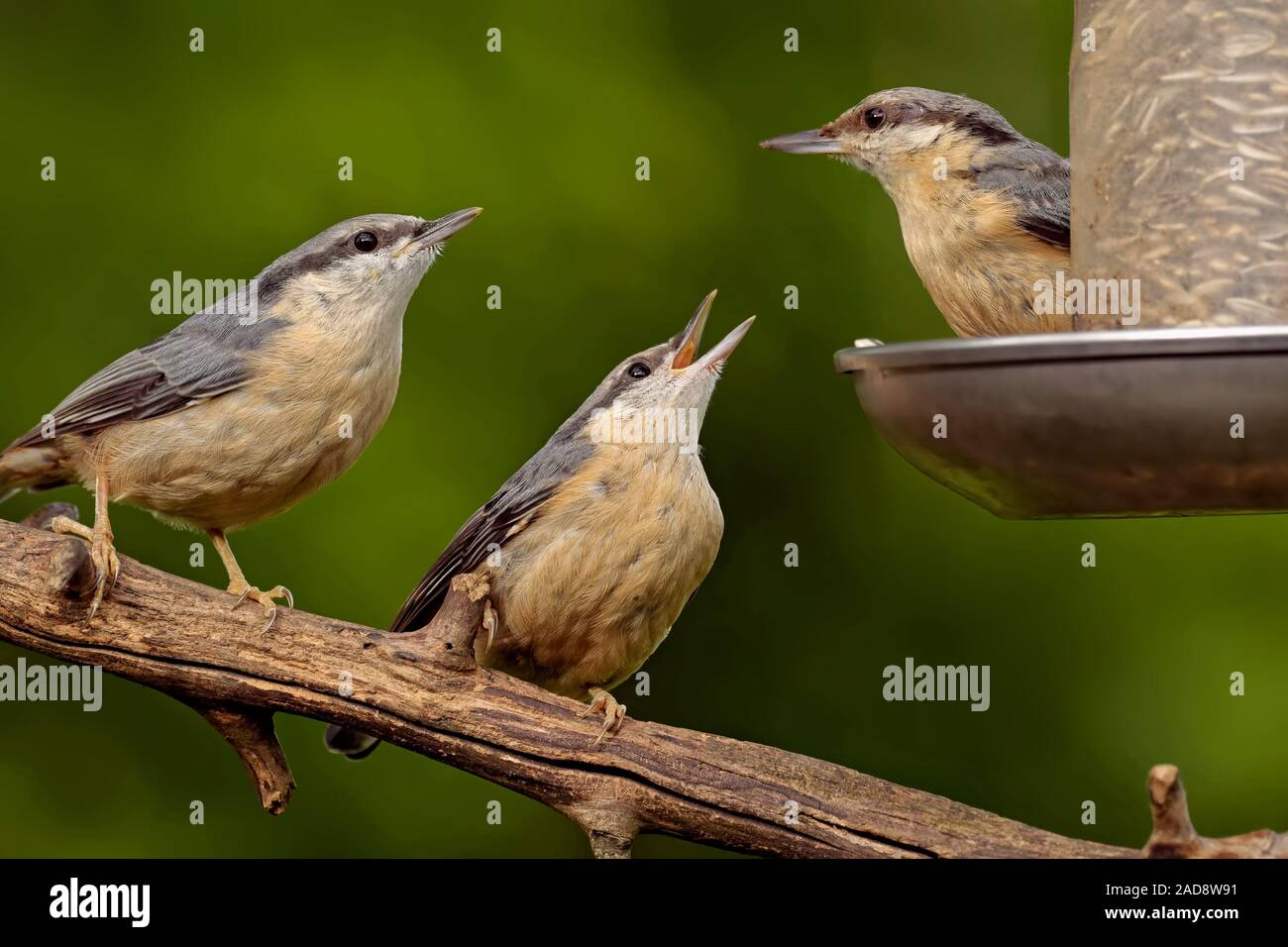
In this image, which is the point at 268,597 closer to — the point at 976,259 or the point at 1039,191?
the point at 976,259

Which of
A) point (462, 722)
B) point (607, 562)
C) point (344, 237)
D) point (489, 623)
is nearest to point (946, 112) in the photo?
point (607, 562)

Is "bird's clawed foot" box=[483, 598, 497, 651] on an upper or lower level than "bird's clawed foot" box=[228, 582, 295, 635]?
lower

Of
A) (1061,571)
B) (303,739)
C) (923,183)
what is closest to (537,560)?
(923,183)

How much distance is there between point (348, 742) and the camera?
3.83m

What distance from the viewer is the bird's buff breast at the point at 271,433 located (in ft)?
12.2

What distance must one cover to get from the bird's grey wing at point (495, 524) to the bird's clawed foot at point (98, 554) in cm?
63

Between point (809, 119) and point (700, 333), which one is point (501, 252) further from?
point (700, 333)

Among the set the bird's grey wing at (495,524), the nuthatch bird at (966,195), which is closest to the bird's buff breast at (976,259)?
the nuthatch bird at (966,195)

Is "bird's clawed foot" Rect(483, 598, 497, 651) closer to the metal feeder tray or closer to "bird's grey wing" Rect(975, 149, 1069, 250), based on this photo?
"bird's grey wing" Rect(975, 149, 1069, 250)

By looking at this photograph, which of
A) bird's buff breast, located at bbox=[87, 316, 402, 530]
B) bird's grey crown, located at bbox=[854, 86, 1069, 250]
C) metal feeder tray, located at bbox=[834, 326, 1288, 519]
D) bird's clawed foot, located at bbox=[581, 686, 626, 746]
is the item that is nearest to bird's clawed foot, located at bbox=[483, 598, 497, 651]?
bird's clawed foot, located at bbox=[581, 686, 626, 746]

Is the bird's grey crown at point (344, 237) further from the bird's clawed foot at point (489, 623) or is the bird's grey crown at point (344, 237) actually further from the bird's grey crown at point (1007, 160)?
the bird's grey crown at point (1007, 160)

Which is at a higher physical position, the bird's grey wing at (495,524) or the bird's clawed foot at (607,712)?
the bird's grey wing at (495,524)

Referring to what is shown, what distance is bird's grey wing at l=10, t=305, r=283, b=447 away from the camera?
3809mm

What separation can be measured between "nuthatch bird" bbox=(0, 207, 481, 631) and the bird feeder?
142 centimetres
